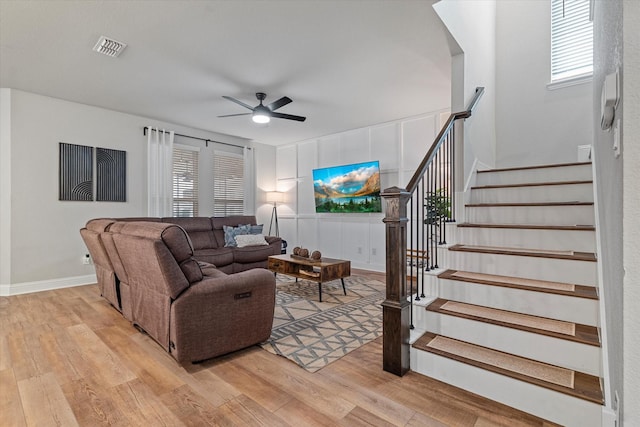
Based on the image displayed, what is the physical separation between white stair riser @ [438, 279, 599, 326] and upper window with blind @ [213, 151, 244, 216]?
5143mm

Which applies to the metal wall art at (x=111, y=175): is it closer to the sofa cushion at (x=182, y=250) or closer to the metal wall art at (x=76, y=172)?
the metal wall art at (x=76, y=172)

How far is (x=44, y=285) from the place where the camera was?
4.39 meters

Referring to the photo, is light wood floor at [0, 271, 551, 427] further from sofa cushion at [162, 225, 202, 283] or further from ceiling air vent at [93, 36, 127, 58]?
ceiling air vent at [93, 36, 127, 58]

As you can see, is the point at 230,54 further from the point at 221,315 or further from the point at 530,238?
the point at 530,238

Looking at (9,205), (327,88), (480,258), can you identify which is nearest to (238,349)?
(480,258)

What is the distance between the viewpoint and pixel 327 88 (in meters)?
4.12

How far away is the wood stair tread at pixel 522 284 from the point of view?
6.18 feet

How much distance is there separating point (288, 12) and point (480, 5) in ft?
8.52

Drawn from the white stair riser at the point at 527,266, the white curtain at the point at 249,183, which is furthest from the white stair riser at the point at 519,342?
the white curtain at the point at 249,183

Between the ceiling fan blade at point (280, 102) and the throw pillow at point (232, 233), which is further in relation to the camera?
the throw pillow at point (232, 233)

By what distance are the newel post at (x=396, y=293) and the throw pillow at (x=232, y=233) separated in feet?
12.5

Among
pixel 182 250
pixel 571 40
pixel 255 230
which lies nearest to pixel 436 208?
pixel 182 250

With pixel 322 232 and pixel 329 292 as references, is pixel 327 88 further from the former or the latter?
pixel 322 232

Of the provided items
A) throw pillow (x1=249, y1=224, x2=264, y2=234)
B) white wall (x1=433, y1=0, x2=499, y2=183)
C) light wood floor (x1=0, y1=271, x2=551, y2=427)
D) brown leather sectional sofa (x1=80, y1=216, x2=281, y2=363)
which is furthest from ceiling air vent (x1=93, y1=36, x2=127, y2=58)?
throw pillow (x1=249, y1=224, x2=264, y2=234)
